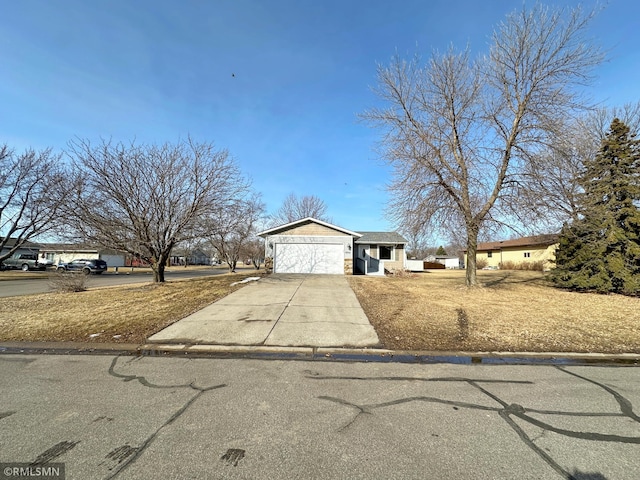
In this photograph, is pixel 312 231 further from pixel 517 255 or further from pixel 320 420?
pixel 517 255

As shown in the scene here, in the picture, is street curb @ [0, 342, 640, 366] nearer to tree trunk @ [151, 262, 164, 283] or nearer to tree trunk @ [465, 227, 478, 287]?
tree trunk @ [151, 262, 164, 283]

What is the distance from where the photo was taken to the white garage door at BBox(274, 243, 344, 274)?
2022 centimetres

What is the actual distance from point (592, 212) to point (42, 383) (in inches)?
710

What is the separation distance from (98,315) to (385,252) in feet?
72.6

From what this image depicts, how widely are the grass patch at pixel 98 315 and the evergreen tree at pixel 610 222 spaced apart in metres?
15.6

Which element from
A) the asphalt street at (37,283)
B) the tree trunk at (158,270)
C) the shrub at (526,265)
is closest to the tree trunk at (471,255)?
the tree trunk at (158,270)

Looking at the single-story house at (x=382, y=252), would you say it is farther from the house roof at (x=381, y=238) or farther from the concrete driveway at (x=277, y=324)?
the concrete driveway at (x=277, y=324)

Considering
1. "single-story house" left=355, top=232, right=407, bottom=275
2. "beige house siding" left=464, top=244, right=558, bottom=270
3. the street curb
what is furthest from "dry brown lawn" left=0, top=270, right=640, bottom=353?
"beige house siding" left=464, top=244, right=558, bottom=270

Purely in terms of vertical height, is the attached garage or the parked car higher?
the attached garage

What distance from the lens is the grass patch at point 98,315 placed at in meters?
5.88

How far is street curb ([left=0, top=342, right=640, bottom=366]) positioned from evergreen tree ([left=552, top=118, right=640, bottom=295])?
9867mm

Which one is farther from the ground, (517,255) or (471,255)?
(517,255)

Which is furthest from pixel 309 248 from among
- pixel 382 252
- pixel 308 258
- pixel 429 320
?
pixel 429 320

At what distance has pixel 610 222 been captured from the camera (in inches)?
482
